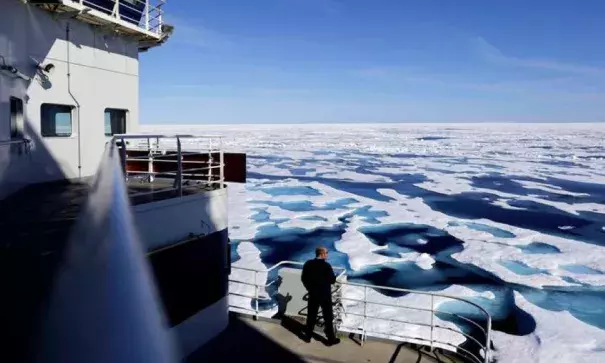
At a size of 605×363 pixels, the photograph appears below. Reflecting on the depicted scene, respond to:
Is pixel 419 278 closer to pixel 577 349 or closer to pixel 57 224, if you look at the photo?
pixel 577 349

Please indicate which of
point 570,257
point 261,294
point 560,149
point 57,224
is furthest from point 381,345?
point 560,149

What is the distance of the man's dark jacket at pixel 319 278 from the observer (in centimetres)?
545

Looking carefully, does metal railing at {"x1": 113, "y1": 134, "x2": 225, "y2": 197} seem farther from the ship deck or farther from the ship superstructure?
the ship deck

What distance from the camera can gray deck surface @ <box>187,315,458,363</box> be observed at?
5.56 m

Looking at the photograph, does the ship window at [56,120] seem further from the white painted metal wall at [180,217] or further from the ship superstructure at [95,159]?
the white painted metal wall at [180,217]

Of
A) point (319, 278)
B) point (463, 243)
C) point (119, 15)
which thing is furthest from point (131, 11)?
point (463, 243)

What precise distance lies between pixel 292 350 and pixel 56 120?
4565mm

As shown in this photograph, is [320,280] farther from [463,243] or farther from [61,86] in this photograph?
[463,243]

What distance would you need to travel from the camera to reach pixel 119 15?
7555 mm

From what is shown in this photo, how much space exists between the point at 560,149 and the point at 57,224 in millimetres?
60070

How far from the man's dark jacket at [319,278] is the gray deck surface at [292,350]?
707mm

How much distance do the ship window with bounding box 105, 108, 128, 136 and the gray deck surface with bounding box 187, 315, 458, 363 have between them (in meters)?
3.96

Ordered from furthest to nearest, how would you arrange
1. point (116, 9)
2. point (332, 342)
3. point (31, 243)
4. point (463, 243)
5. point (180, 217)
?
point (463, 243), point (116, 9), point (332, 342), point (180, 217), point (31, 243)

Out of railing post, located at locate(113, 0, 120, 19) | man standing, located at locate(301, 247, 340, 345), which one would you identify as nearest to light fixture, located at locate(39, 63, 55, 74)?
railing post, located at locate(113, 0, 120, 19)
